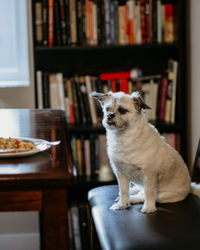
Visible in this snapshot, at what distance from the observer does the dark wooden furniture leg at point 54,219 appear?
36.9 inches

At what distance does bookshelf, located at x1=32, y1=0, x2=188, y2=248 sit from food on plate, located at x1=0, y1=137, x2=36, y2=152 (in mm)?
1412

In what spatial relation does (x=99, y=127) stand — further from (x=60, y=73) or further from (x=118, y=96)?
(x=118, y=96)

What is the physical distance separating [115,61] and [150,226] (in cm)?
173

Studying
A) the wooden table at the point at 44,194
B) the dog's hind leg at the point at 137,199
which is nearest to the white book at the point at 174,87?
the dog's hind leg at the point at 137,199

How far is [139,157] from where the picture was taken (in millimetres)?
1576

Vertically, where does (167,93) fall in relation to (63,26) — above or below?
below

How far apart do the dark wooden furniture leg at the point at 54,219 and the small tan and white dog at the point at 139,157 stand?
0.58 m

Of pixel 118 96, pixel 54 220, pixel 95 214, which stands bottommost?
pixel 95 214

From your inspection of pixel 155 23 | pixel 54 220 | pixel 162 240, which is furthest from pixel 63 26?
pixel 54 220

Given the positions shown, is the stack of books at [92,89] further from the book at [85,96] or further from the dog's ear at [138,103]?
the dog's ear at [138,103]

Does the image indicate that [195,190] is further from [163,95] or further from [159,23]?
[159,23]

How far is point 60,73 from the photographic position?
2.74m

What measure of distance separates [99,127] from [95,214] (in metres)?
1.16

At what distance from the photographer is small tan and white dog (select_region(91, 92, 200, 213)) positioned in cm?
153
